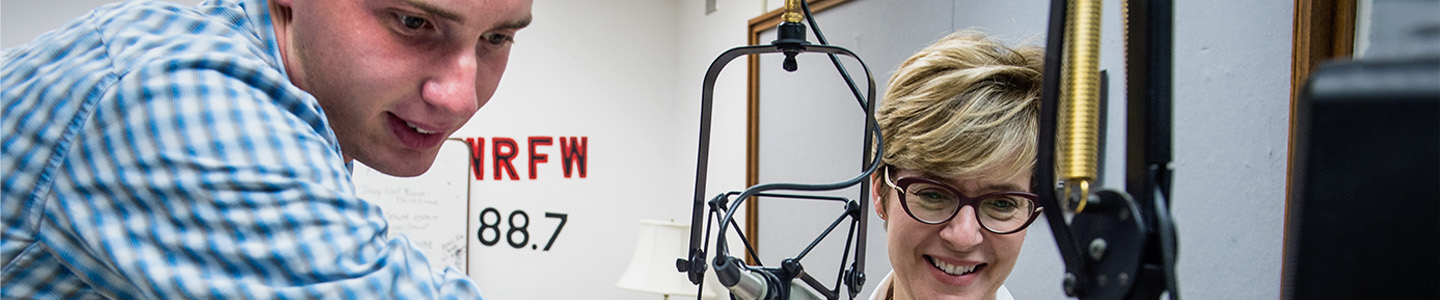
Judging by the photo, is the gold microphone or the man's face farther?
the man's face

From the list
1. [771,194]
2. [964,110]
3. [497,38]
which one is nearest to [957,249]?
[964,110]

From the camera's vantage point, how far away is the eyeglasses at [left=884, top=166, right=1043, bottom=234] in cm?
105

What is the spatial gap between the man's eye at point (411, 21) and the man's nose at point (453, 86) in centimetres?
3

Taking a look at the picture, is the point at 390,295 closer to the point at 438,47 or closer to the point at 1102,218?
the point at 438,47

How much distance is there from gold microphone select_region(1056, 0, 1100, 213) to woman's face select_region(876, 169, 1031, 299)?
75 centimetres

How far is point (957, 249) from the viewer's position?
1.07m

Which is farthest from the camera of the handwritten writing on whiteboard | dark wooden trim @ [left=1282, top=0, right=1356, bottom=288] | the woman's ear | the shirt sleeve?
the handwritten writing on whiteboard

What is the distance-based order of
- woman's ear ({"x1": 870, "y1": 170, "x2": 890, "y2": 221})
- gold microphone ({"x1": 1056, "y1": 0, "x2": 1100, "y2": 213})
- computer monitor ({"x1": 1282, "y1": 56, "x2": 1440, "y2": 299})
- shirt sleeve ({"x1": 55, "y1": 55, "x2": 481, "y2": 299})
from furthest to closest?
woman's ear ({"x1": 870, "y1": 170, "x2": 890, "y2": 221}), shirt sleeve ({"x1": 55, "y1": 55, "x2": 481, "y2": 299}), gold microphone ({"x1": 1056, "y1": 0, "x2": 1100, "y2": 213}), computer monitor ({"x1": 1282, "y1": 56, "x2": 1440, "y2": 299})

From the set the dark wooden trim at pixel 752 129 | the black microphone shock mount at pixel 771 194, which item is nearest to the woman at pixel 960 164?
the black microphone shock mount at pixel 771 194

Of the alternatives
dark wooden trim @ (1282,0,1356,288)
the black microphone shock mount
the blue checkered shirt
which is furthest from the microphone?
dark wooden trim @ (1282,0,1356,288)

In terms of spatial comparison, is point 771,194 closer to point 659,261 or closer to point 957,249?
point 957,249

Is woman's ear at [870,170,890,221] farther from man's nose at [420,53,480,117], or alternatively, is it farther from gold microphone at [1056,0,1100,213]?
gold microphone at [1056,0,1100,213]

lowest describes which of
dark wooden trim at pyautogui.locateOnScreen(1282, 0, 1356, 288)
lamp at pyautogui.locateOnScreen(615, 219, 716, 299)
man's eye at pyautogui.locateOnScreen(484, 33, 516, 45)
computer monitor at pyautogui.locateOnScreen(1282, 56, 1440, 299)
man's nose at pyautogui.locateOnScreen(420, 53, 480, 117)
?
lamp at pyautogui.locateOnScreen(615, 219, 716, 299)

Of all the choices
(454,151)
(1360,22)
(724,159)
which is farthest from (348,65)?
(454,151)
